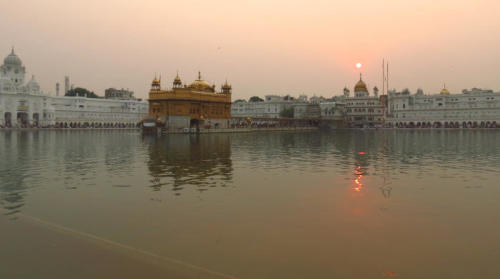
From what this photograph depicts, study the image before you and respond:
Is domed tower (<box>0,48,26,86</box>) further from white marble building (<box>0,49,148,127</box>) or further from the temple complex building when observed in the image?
the temple complex building

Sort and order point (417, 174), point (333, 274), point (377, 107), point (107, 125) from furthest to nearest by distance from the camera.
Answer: point (377, 107) < point (107, 125) < point (417, 174) < point (333, 274)

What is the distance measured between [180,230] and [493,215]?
6650 mm

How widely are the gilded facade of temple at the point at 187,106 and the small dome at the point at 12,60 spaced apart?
46.3m

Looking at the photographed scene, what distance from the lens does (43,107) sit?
91688 millimetres

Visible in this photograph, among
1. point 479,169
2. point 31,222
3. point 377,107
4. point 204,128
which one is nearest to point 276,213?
point 31,222

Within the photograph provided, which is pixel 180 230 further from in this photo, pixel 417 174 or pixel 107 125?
pixel 107 125

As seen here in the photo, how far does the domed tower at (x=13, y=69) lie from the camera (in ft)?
312

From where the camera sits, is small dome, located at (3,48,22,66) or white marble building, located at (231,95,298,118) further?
white marble building, located at (231,95,298,118)

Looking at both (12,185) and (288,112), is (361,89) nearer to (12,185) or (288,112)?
(288,112)

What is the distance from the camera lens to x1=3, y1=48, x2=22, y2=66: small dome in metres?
95.6

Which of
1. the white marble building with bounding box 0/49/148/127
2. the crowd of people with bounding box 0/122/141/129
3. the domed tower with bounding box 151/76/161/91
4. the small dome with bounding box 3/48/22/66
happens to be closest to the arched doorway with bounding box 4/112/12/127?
the white marble building with bounding box 0/49/148/127

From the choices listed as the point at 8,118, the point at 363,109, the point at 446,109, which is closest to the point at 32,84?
the point at 8,118

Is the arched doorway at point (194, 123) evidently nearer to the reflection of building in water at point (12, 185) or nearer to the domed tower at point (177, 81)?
the domed tower at point (177, 81)

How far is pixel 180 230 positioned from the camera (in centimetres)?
780
